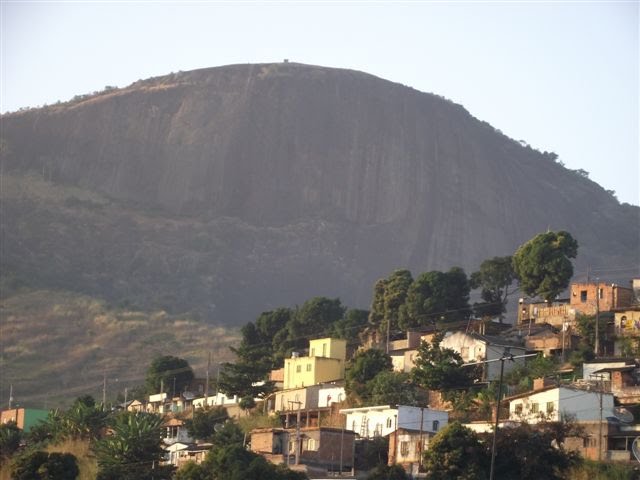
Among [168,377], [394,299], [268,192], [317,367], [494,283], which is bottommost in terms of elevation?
[168,377]

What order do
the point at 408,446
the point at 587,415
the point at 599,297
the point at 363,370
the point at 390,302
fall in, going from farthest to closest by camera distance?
the point at 390,302 → the point at 599,297 → the point at 363,370 → the point at 408,446 → the point at 587,415

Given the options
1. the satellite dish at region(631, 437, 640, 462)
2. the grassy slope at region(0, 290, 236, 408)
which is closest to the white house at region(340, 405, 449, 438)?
the satellite dish at region(631, 437, 640, 462)

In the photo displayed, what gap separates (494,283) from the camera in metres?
65.6

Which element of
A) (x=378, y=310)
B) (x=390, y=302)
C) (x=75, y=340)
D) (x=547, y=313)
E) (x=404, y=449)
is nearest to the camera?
(x=404, y=449)

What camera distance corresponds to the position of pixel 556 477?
1576 inches

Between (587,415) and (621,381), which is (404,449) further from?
(621,381)

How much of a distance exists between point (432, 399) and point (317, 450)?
8379mm

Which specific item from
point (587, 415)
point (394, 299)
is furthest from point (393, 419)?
point (394, 299)

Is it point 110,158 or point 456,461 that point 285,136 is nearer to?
point 110,158

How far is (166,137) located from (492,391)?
375 feet

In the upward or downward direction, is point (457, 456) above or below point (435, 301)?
below

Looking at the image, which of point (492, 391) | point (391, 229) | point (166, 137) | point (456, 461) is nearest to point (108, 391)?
point (492, 391)

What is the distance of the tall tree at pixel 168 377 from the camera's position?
232 feet

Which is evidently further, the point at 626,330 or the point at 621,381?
the point at 626,330
